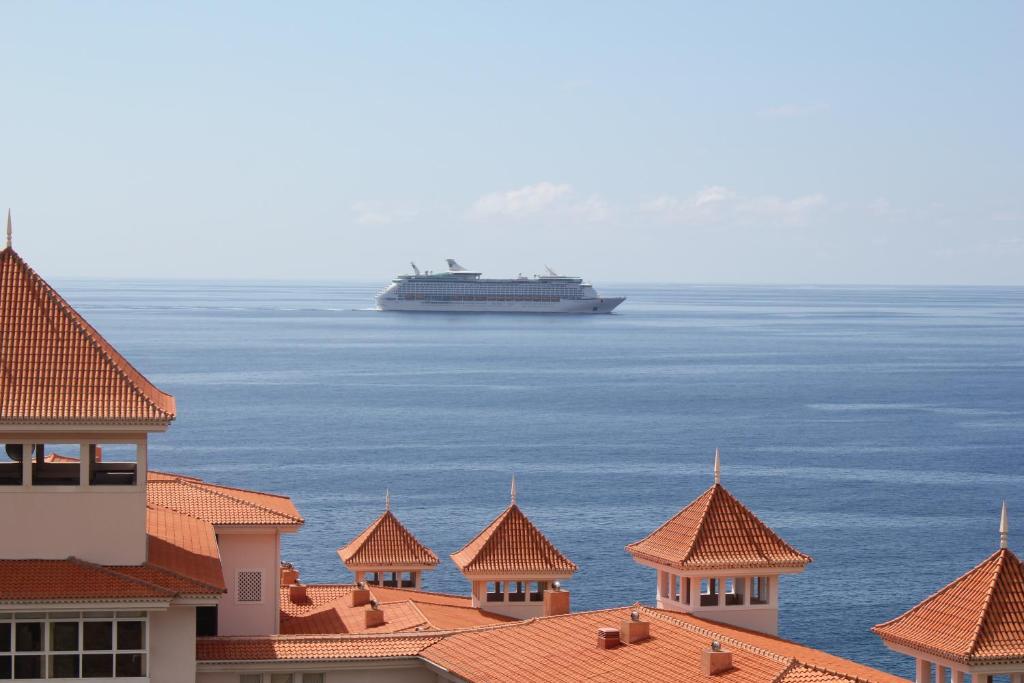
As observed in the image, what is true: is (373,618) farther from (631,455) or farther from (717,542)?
(631,455)

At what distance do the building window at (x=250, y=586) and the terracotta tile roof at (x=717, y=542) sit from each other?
7.29 metres

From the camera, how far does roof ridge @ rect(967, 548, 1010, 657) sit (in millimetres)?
23092

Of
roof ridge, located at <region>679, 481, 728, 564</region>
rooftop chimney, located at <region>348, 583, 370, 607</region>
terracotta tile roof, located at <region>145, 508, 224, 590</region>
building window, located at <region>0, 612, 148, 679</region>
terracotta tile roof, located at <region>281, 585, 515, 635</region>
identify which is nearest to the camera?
building window, located at <region>0, 612, 148, 679</region>

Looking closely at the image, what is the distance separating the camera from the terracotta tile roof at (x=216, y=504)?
1241 inches

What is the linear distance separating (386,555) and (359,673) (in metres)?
16.1

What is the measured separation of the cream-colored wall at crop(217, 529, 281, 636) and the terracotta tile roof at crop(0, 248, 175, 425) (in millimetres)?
4903

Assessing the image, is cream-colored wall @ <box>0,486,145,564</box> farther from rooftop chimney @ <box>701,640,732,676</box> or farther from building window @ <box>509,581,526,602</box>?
building window @ <box>509,581,526,602</box>

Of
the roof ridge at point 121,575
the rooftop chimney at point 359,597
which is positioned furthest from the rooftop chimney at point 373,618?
the roof ridge at point 121,575

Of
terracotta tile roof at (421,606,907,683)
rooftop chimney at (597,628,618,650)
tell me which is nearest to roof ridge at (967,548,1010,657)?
terracotta tile roof at (421,606,907,683)

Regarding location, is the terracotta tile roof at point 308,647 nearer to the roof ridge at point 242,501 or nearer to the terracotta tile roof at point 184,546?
the terracotta tile roof at point 184,546

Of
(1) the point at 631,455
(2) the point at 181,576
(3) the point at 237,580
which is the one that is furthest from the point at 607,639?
(1) the point at 631,455

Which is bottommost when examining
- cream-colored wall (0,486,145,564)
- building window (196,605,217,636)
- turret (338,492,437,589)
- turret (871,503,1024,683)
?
turret (338,492,437,589)

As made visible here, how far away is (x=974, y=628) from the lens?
23.4 metres

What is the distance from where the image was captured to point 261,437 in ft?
361
